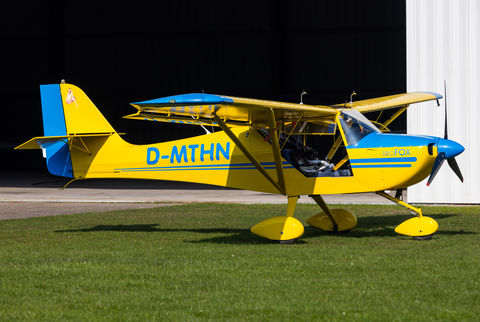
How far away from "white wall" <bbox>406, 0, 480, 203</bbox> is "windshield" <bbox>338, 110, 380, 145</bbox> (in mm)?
7878

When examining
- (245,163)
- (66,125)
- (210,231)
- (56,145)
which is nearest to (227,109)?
(245,163)

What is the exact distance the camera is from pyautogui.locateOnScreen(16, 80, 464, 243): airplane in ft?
30.9

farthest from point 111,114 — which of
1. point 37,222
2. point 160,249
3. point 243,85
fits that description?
point 160,249

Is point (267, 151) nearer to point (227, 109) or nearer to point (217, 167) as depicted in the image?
point (217, 167)

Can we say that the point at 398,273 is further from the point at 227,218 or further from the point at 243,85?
the point at 243,85

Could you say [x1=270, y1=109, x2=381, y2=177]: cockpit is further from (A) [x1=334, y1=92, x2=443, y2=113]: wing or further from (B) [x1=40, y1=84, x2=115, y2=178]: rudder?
(B) [x1=40, y1=84, x2=115, y2=178]: rudder

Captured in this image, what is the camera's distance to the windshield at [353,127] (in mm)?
9820

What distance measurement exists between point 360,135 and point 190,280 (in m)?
4.55

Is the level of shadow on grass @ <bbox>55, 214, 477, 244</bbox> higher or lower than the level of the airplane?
lower

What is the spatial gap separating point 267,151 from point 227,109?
54.2 inches

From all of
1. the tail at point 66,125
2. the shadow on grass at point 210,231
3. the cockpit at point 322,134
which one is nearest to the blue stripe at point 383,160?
the cockpit at point 322,134

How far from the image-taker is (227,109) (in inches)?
379

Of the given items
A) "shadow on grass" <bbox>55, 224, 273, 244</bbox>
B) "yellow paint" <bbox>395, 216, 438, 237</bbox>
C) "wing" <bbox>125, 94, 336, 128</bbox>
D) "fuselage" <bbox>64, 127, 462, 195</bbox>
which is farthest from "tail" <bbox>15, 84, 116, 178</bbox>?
"yellow paint" <bbox>395, 216, 438, 237</bbox>

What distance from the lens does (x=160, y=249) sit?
9.23 metres
